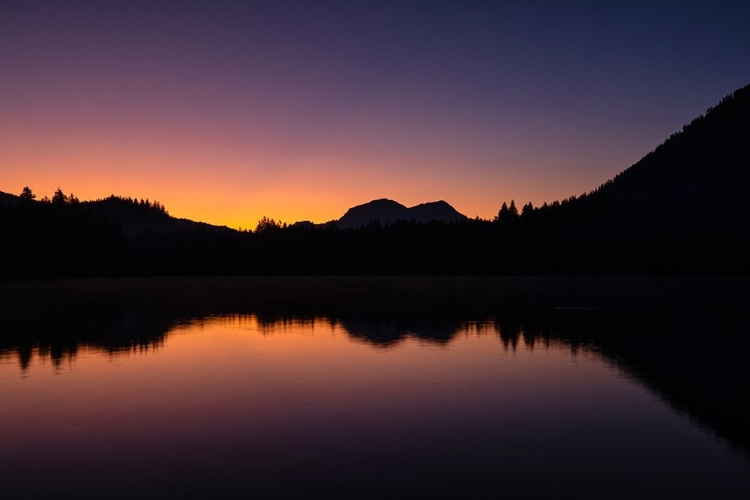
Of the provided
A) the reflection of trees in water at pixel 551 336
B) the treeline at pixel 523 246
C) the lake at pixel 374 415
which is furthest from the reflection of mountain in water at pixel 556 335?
the treeline at pixel 523 246

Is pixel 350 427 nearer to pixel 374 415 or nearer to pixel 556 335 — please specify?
pixel 374 415

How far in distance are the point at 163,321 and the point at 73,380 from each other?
21.5m

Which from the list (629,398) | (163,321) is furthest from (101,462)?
(163,321)

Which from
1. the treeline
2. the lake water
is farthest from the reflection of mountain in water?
the treeline

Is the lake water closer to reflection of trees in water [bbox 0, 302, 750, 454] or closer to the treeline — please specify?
reflection of trees in water [bbox 0, 302, 750, 454]

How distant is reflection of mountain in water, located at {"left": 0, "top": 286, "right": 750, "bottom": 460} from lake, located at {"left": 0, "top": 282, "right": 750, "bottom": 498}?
0.64 ft

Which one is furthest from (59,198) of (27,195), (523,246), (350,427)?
(350,427)

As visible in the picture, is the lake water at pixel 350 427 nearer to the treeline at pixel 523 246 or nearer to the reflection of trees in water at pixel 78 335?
the reflection of trees in water at pixel 78 335

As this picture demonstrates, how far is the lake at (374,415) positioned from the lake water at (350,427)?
0.07 metres

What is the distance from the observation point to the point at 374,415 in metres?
16.8

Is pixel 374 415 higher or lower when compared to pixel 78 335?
→ lower

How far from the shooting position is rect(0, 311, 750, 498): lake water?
38.1 feet

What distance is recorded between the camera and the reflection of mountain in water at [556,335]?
20188 mm

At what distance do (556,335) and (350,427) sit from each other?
22034 mm
